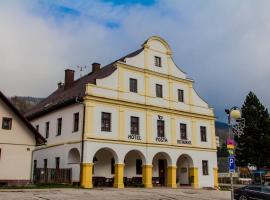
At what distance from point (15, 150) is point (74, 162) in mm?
6198

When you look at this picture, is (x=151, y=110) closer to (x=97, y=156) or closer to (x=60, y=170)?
(x=97, y=156)

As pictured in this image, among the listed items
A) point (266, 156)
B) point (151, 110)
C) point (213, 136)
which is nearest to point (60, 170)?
point (151, 110)

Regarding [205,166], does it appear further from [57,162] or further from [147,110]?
[57,162]

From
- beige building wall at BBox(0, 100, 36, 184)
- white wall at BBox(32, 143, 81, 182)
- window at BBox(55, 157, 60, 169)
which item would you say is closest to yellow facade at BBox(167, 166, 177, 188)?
white wall at BBox(32, 143, 81, 182)

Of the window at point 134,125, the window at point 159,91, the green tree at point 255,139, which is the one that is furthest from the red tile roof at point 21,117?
the green tree at point 255,139

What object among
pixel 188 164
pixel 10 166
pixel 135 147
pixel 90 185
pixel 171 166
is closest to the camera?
pixel 10 166

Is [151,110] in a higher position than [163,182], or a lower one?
higher

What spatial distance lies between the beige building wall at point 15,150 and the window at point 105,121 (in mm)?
5929

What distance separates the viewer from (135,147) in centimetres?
3366

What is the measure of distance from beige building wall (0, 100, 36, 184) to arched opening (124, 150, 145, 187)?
9790 millimetres

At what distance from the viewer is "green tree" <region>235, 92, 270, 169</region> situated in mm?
55438

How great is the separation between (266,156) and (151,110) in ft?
89.7

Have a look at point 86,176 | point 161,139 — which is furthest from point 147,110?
point 86,176

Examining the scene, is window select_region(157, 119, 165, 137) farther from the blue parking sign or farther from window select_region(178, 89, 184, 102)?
the blue parking sign
